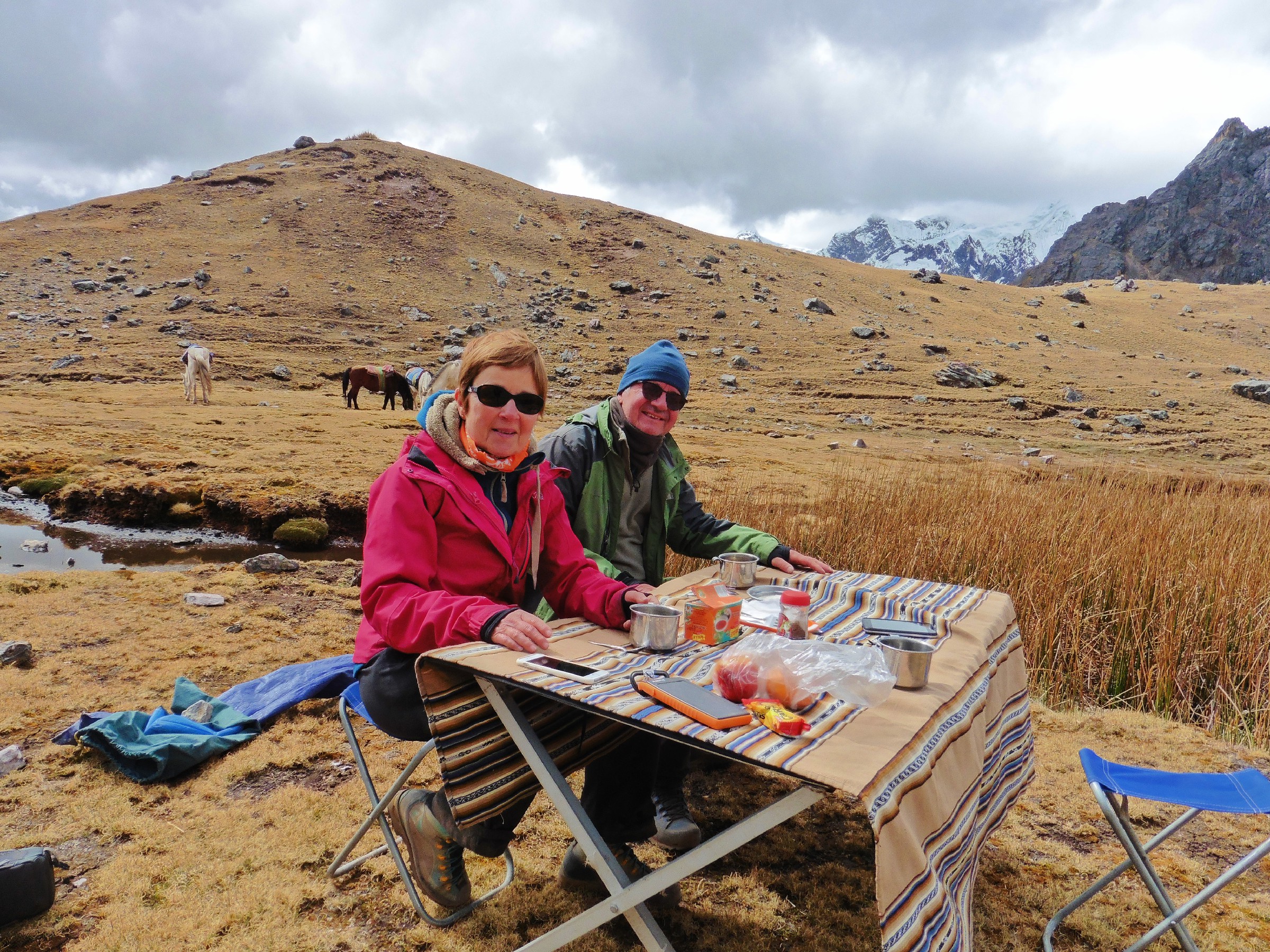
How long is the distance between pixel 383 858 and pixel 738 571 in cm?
165

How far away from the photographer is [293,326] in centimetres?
3416

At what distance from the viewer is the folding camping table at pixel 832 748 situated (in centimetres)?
129

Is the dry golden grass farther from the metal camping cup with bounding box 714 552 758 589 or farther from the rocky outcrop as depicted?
the rocky outcrop

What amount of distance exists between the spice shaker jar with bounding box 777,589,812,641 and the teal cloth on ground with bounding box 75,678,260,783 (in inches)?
109

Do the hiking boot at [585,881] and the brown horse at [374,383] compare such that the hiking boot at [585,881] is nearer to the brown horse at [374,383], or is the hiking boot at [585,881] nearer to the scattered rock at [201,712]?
the scattered rock at [201,712]

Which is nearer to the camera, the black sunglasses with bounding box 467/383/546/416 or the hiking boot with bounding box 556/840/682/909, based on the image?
the black sunglasses with bounding box 467/383/546/416

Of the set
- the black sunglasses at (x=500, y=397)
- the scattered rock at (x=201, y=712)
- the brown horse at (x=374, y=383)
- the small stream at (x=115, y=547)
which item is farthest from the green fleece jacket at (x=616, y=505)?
the brown horse at (x=374, y=383)

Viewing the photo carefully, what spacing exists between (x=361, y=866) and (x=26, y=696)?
8.36 ft

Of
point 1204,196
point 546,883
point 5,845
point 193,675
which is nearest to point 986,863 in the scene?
point 546,883

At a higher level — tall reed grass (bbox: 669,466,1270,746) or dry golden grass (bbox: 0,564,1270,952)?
tall reed grass (bbox: 669,466,1270,746)

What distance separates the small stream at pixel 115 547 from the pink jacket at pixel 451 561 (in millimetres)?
6365

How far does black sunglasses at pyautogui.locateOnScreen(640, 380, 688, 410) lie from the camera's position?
2990 millimetres

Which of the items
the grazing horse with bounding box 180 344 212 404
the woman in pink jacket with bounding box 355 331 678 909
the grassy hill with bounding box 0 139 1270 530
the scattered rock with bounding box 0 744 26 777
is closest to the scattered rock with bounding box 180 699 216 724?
the scattered rock with bounding box 0 744 26 777

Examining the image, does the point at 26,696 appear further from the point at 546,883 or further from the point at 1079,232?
the point at 1079,232
